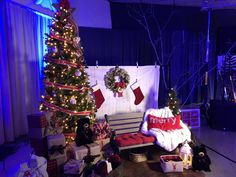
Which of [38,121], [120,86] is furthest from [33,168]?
[120,86]

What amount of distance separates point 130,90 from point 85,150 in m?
2.24

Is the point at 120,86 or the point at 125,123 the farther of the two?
the point at 120,86

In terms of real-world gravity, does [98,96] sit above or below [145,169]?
above

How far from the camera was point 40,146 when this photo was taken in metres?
2.88

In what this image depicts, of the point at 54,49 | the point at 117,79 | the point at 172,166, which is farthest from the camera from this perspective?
the point at 117,79

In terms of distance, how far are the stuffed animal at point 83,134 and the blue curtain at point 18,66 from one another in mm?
1466

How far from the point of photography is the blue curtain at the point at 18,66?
3703 millimetres

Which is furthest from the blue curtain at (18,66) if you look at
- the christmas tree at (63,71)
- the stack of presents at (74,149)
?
the stack of presents at (74,149)

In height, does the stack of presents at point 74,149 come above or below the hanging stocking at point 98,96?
below

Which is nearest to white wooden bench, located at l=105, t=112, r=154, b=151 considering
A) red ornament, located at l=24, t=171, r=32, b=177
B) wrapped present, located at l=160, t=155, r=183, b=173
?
wrapped present, located at l=160, t=155, r=183, b=173

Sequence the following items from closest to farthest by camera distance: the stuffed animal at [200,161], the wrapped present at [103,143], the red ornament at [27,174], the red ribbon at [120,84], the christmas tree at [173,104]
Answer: the red ornament at [27,174]
the stuffed animal at [200,161]
the wrapped present at [103,143]
the christmas tree at [173,104]
the red ribbon at [120,84]

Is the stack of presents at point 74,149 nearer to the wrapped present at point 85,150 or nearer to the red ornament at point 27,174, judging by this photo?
the wrapped present at point 85,150

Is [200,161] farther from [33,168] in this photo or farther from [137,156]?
[33,168]

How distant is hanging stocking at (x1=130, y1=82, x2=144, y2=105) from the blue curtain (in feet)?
6.70
